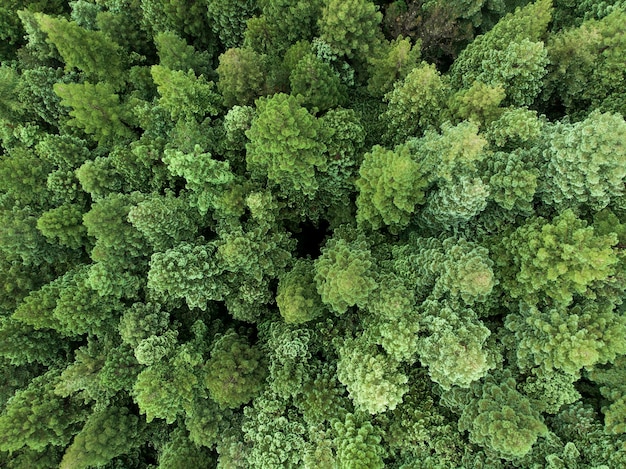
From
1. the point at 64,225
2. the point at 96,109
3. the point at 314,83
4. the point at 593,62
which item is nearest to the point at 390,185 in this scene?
the point at 314,83

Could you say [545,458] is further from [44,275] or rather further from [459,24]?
[44,275]

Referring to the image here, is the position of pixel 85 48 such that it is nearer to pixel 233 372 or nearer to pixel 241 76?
pixel 241 76

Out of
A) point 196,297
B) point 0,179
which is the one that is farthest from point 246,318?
point 0,179

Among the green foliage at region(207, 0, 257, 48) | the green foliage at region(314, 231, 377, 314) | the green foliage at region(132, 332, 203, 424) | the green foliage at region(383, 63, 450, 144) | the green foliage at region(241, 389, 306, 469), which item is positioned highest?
the green foliage at region(207, 0, 257, 48)

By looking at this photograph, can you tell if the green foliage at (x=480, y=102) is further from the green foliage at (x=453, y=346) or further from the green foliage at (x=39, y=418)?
the green foliage at (x=39, y=418)

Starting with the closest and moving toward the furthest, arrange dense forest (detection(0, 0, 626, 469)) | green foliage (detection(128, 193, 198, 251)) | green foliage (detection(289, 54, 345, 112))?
dense forest (detection(0, 0, 626, 469)), green foliage (detection(128, 193, 198, 251)), green foliage (detection(289, 54, 345, 112))

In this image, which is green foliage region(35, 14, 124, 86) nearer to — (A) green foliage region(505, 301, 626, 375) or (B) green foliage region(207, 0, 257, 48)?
(B) green foliage region(207, 0, 257, 48)

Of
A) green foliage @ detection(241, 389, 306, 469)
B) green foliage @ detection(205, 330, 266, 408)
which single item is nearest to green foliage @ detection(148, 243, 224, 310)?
green foliage @ detection(205, 330, 266, 408)
